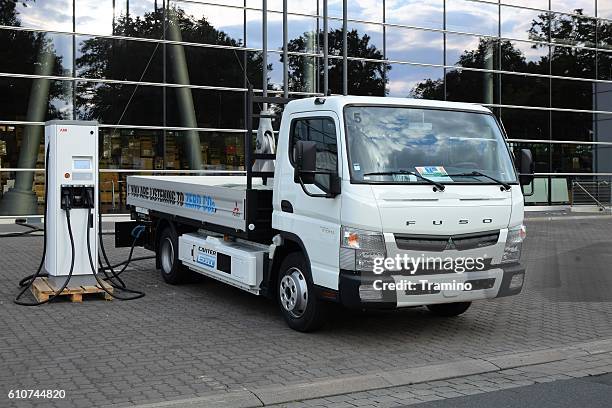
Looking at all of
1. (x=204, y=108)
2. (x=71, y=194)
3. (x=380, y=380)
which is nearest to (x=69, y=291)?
(x=71, y=194)

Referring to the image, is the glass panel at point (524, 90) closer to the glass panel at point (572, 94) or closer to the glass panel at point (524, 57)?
the glass panel at point (524, 57)

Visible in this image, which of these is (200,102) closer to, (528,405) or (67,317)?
(67,317)

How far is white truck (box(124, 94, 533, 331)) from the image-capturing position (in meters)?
7.00

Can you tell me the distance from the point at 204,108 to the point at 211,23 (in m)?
2.68

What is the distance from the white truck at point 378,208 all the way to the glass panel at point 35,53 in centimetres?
1354

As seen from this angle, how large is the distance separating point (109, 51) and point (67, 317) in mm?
14061

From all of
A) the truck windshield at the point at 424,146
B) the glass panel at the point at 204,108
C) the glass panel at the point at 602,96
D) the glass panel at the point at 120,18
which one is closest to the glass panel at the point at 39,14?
the glass panel at the point at 120,18

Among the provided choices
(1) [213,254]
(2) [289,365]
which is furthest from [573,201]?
(2) [289,365]

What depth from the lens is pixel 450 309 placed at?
28.7ft

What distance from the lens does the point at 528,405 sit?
552cm

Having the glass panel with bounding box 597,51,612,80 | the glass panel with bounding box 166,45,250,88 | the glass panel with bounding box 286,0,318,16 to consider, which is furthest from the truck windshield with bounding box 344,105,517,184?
the glass panel with bounding box 597,51,612,80

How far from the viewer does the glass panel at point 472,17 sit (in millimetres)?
26844

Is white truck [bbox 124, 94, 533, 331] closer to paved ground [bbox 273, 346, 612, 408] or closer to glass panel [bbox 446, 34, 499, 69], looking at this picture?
paved ground [bbox 273, 346, 612, 408]

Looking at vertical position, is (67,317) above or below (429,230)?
below
